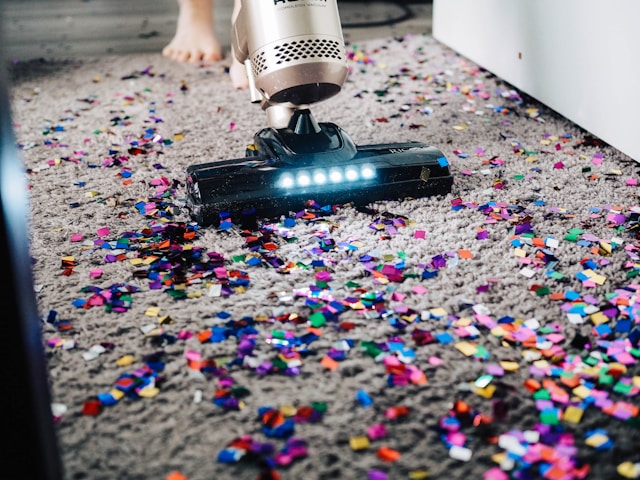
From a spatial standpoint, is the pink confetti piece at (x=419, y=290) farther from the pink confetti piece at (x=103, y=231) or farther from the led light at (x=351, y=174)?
the pink confetti piece at (x=103, y=231)

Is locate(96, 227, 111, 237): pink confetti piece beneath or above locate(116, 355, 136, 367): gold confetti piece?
above

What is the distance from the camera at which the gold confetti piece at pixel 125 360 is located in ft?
2.86

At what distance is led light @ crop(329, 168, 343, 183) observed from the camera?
1234 mm

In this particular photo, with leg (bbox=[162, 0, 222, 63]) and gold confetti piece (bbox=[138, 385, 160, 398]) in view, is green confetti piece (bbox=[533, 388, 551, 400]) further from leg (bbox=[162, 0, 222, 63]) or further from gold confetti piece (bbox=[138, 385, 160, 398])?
leg (bbox=[162, 0, 222, 63])

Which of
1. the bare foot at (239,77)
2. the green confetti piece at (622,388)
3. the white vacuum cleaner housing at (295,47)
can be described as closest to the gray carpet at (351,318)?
the green confetti piece at (622,388)

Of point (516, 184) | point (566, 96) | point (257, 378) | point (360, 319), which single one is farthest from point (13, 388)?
point (566, 96)

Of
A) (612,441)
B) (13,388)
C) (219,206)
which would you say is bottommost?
(612,441)

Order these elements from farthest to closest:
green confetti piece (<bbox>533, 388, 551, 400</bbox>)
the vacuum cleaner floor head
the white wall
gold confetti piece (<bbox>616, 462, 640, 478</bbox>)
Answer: the white wall < the vacuum cleaner floor head < green confetti piece (<bbox>533, 388, 551, 400</bbox>) < gold confetti piece (<bbox>616, 462, 640, 478</bbox>)

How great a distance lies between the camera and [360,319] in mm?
952

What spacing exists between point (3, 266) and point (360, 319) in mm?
598

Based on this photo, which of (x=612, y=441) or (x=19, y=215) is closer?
(x=19, y=215)

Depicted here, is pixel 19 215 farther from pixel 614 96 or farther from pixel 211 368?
pixel 614 96

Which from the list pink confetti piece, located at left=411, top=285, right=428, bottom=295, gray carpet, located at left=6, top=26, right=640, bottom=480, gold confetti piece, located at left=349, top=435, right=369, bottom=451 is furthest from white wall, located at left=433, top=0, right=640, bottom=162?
gold confetti piece, located at left=349, top=435, right=369, bottom=451

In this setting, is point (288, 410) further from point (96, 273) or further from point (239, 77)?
point (239, 77)
